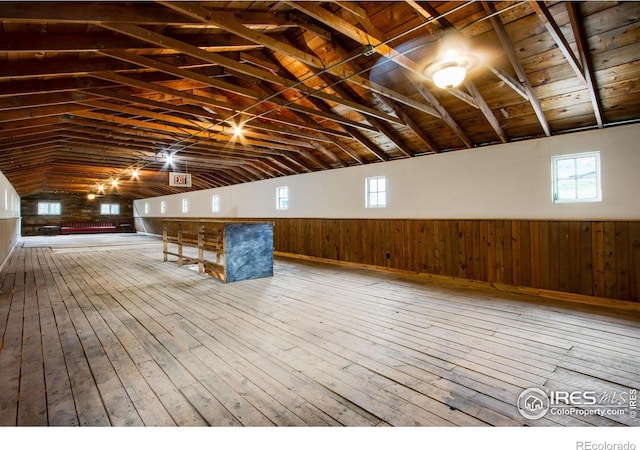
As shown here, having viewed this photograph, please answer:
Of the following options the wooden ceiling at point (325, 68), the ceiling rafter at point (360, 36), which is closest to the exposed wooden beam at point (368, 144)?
the wooden ceiling at point (325, 68)

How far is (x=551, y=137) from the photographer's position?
4508mm

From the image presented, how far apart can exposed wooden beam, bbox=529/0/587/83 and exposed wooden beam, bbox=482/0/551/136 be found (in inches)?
14.4

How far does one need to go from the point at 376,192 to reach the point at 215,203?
27.4 ft

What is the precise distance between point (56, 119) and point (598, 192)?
27.9ft

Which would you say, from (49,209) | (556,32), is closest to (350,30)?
(556,32)

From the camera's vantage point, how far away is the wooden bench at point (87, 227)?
60.2 ft

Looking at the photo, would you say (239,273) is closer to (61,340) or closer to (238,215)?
(61,340)

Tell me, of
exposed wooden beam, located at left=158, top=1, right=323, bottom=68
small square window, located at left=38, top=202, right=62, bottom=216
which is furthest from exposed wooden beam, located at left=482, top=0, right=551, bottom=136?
small square window, located at left=38, top=202, right=62, bottom=216

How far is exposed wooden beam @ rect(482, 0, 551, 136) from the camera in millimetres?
3176

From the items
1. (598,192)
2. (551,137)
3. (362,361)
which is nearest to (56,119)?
(362,361)

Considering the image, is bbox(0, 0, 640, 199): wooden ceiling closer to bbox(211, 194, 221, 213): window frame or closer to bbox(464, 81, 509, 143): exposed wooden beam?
bbox(464, 81, 509, 143): exposed wooden beam

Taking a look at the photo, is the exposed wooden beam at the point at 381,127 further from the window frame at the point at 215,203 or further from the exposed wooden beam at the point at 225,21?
the window frame at the point at 215,203

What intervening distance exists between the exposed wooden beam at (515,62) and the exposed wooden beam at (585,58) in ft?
1.73

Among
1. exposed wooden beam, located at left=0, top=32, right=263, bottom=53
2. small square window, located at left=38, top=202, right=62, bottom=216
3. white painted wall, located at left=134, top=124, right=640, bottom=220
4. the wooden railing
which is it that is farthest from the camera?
small square window, located at left=38, top=202, right=62, bottom=216
